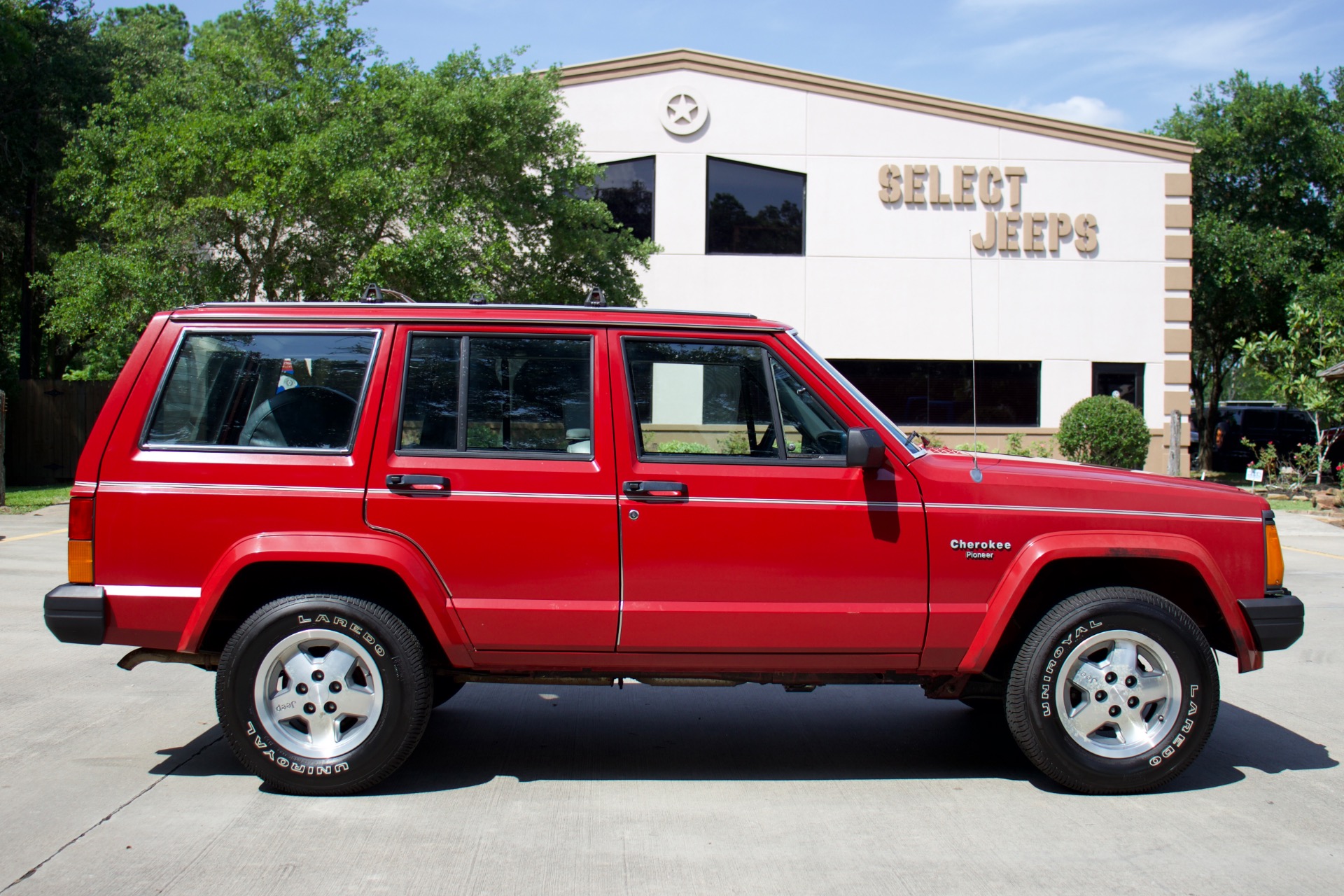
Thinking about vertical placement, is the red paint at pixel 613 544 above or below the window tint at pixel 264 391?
below

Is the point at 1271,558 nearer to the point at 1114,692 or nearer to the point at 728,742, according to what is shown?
the point at 1114,692

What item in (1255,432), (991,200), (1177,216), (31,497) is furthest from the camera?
(1255,432)

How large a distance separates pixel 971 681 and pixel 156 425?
377 cm

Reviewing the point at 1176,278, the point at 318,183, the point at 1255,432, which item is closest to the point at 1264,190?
the point at 1255,432

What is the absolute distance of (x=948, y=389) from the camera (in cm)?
2084

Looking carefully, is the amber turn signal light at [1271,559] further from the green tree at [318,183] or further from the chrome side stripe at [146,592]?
the green tree at [318,183]

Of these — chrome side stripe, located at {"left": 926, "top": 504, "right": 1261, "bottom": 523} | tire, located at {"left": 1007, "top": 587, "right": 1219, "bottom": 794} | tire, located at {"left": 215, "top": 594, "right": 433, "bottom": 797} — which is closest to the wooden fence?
tire, located at {"left": 215, "top": 594, "right": 433, "bottom": 797}

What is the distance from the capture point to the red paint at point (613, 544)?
4.36m

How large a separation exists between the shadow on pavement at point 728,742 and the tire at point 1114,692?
10.1 inches

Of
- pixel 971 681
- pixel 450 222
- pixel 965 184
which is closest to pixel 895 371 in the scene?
pixel 965 184

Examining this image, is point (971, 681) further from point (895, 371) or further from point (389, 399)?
point (895, 371)

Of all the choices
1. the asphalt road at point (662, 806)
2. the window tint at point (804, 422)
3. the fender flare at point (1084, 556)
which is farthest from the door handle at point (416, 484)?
the fender flare at point (1084, 556)

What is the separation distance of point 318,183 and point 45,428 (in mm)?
11343

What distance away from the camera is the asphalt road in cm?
372
